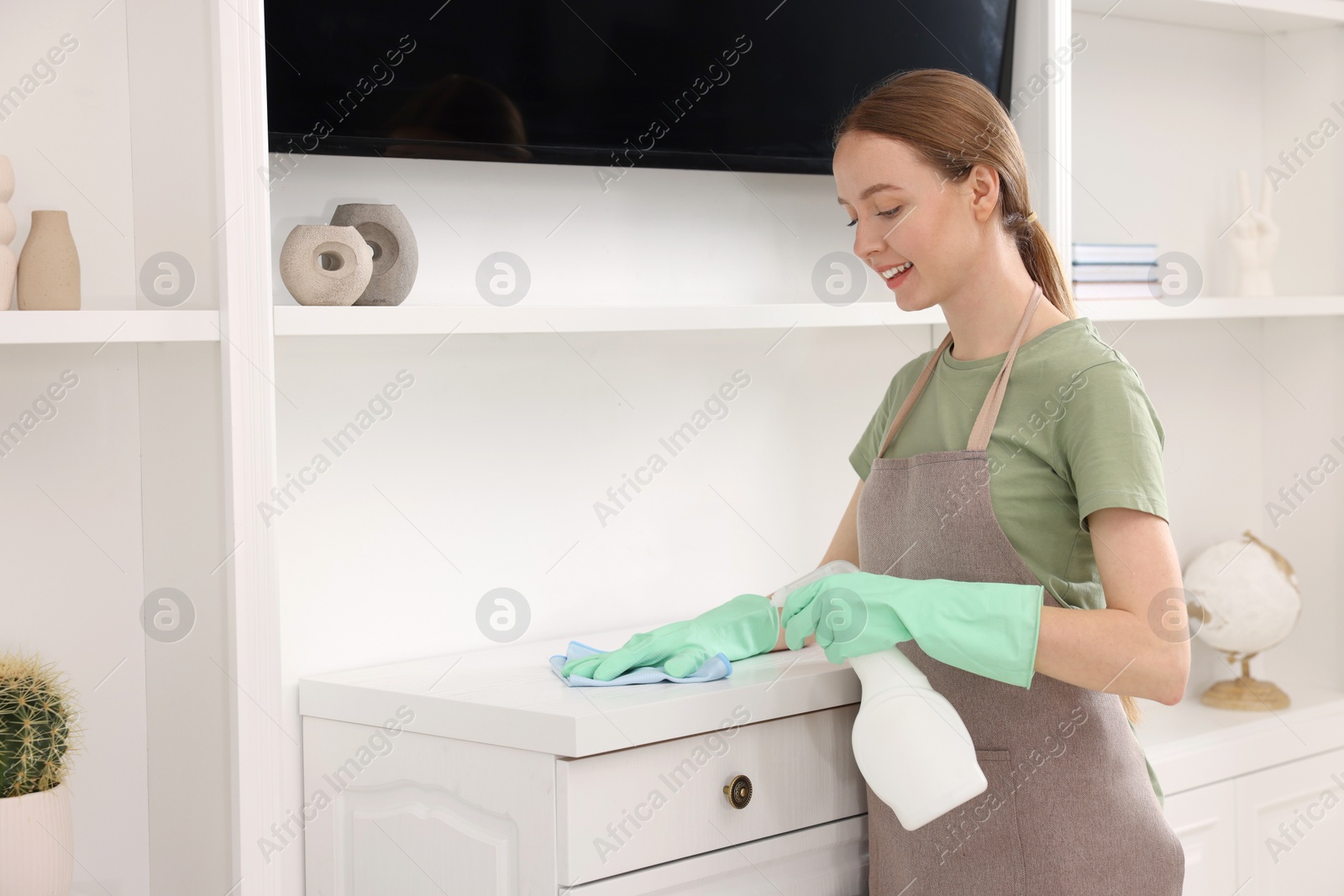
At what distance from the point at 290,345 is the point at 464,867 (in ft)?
2.17

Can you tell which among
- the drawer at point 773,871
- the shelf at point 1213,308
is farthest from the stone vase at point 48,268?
the shelf at point 1213,308

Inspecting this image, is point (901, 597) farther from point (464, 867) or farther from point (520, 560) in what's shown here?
point (520, 560)

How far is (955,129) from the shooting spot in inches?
46.5

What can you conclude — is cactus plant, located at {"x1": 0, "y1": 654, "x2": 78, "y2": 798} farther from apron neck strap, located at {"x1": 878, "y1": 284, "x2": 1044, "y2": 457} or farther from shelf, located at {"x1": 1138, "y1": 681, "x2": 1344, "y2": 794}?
shelf, located at {"x1": 1138, "y1": 681, "x2": 1344, "y2": 794}

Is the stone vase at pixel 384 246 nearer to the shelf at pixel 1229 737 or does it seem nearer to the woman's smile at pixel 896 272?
the woman's smile at pixel 896 272

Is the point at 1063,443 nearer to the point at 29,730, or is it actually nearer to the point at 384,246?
the point at 384,246

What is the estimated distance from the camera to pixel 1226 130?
2.23 metres

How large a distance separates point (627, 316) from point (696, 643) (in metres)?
0.41

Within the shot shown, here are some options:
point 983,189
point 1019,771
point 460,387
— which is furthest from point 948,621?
point 460,387

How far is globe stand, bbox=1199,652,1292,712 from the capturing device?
2.07 meters

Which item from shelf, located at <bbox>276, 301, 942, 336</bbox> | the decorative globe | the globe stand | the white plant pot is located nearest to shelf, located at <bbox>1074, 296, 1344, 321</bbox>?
shelf, located at <bbox>276, 301, 942, 336</bbox>

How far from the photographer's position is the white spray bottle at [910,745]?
1041 millimetres

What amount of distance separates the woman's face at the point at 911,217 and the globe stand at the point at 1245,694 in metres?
1.28

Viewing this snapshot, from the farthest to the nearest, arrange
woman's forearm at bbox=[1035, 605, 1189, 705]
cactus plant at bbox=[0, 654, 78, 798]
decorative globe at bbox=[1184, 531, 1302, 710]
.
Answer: decorative globe at bbox=[1184, 531, 1302, 710], cactus plant at bbox=[0, 654, 78, 798], woman's forearm at bbox=[1035, 605, 1189, 705]
